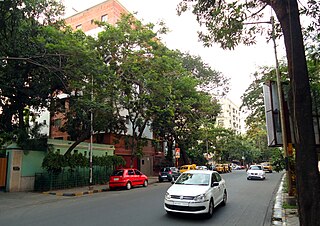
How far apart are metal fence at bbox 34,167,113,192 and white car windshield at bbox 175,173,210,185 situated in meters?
11.6

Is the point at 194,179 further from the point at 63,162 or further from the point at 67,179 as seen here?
the point at 67,179

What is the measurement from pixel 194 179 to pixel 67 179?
12.6 m

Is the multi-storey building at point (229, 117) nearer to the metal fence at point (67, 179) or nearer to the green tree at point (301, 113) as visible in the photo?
the metal fence at point (67, 179)

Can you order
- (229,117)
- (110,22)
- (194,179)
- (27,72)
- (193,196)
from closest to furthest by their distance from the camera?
(193,196) < (194,179) < (27,72) < (110,22) < (229,117)

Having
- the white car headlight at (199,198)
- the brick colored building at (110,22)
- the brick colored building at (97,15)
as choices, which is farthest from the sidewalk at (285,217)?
the brick colored building at (97,15)

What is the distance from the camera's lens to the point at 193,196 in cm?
868

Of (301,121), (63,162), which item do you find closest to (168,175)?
(63,162)

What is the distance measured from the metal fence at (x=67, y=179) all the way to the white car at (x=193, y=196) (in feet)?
38.6

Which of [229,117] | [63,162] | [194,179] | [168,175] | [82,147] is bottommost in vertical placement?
[168,175]

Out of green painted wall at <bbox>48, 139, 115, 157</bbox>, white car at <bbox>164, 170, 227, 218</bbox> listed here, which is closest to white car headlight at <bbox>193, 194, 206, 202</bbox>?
white car at <bbox>164, 170, 227, 218</bbox>

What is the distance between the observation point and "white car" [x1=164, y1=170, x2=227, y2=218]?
8688 millimetres

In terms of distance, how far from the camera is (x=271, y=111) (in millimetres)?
13000

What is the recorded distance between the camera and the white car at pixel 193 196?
869 cm

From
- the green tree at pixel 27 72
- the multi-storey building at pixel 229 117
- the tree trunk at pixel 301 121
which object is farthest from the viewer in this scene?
the multi-storey building at pixel 229 117
